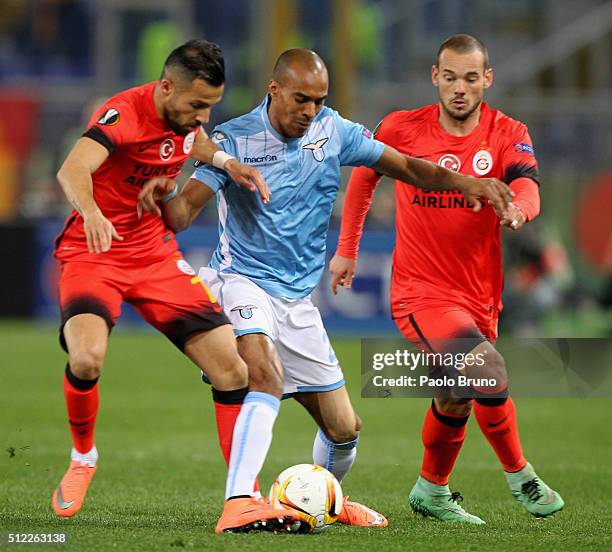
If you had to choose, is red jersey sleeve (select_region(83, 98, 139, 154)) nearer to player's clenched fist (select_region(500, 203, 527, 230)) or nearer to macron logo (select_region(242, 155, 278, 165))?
macron logo (select_region(242, 155, 278, 165))

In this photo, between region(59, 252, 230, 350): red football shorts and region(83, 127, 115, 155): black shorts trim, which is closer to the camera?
region(83, 127, 115, 155): black shorts trim

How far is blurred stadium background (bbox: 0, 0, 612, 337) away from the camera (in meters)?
17.6

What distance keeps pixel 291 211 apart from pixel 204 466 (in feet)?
9.46

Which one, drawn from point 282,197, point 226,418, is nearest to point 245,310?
point 226,418

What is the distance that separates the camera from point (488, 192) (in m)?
6.01

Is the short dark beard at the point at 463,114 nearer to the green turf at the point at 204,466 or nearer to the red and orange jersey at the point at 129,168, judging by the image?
the red and orange jersey at the point at 129,168

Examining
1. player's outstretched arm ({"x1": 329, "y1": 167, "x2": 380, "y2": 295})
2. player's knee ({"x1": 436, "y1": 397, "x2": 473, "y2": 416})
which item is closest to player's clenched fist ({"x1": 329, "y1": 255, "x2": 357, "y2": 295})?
player's outstretched arm ({"x1": 329, "y1": 167, "x2": 380, "y2": 295})

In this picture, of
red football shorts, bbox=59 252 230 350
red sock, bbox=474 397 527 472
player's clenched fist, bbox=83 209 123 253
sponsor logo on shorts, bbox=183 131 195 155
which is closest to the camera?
player's clenched fist, bbox=83 209 123 253

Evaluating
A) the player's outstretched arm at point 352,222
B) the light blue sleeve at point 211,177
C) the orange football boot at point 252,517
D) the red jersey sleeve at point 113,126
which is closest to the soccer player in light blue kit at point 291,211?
the light blue sleeve at point 211,177

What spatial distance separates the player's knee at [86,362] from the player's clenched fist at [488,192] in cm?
193

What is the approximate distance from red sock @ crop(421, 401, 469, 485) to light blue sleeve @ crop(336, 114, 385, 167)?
1.39m

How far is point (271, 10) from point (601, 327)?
285 inches

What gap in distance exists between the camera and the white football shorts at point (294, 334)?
6074mm

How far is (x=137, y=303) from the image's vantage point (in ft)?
20.5
